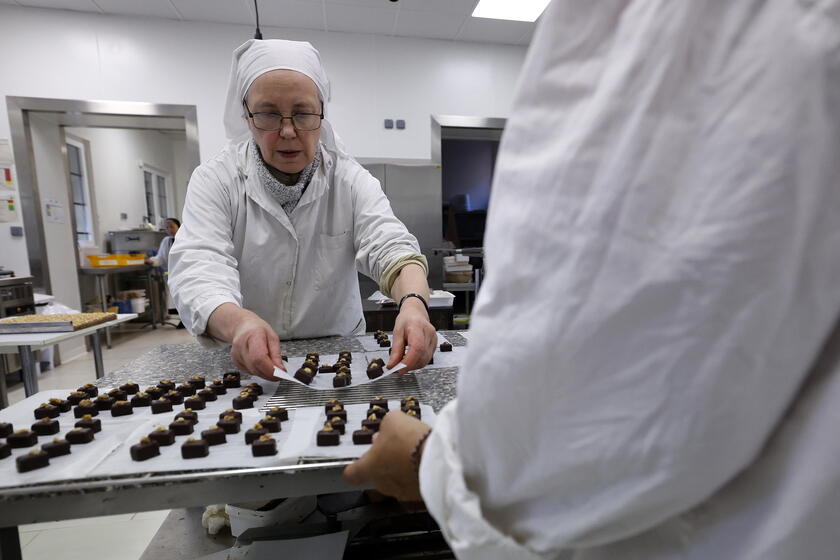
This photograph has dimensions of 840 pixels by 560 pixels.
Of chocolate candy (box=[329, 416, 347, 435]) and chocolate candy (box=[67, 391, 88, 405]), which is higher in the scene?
chocolate candy (box=[329, 416, 347, 435])

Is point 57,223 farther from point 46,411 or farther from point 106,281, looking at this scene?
point 46,411

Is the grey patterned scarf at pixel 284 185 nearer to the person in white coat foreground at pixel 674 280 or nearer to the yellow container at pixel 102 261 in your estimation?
the person in white coat foreground at pixel 674 280

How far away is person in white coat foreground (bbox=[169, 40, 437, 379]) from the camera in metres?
1.41

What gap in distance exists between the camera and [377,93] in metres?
4.57

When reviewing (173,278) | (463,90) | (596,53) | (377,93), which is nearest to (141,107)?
(377,93)

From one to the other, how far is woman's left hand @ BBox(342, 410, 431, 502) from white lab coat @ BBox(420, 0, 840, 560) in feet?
0.57

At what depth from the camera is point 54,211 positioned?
14.9 feet

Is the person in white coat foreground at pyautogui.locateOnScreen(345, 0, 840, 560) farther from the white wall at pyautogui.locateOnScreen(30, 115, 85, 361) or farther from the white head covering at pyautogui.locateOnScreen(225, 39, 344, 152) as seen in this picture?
the white wall at pyautogui.locateOnScreen(30, 115, 85, 361)

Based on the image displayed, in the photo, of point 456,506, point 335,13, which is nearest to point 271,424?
point 456,506

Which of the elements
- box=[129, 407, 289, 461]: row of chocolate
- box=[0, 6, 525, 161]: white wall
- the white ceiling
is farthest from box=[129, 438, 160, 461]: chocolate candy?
box=[0, 6, 525, 161]: white wall

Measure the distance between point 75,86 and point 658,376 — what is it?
5.26m

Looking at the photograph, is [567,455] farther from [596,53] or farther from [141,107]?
[141,107]

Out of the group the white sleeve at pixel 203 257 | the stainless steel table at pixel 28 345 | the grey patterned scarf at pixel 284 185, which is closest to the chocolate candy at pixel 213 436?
the white sleeve at pixel 203 257

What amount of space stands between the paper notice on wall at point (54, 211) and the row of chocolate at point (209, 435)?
15.8 ft
